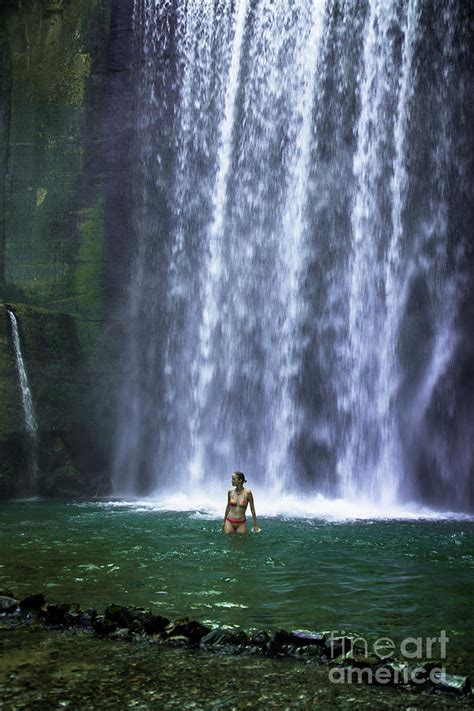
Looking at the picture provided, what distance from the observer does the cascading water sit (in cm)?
1593

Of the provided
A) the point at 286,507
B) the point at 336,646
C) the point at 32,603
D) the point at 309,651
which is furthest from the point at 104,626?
the point at 286,507

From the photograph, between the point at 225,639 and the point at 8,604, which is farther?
the point at 8,604

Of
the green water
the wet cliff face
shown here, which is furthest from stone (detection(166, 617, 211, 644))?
the wet cliff face

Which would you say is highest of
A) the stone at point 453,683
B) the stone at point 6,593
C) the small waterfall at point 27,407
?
the small waterfall at point 27,407

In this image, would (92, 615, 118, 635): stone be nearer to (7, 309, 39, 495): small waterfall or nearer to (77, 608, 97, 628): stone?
(77, 608, 97, 628): stone

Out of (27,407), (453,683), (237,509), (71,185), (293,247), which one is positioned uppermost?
(71,185)

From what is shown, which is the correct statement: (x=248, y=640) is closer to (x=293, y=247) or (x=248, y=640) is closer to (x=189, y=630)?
(x=189, y=630)

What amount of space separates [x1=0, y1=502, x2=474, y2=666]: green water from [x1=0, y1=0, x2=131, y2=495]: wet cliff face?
20.5 feet

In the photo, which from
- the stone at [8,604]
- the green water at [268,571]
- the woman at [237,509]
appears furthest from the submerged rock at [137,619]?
the woman at [237,509]

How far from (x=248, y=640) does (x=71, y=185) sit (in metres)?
15.7

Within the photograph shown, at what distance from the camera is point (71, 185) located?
715 inches

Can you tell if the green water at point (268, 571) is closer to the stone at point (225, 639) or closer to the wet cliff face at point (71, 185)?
the stone at point (225, 639)

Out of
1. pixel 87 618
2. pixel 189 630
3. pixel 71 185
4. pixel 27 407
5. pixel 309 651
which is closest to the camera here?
pixel 309 651

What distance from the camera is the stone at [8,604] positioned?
4.97 m
